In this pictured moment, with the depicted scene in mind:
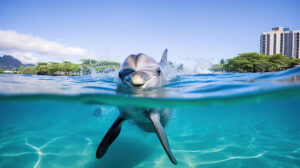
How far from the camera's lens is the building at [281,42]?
81.6 m

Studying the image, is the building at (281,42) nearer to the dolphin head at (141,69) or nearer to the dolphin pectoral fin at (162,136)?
the dolphin head at (141,69)

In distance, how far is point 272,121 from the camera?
69.3 ft

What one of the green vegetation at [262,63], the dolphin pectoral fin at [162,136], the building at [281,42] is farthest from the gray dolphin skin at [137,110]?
the building at [281,42]

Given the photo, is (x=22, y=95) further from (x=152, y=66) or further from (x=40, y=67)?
(x=40, y=67)

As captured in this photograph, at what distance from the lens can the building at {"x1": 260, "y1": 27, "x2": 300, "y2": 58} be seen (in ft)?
268

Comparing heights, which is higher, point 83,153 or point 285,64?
point 285,64

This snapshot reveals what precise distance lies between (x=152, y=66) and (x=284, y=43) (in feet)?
360

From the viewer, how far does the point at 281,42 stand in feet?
285

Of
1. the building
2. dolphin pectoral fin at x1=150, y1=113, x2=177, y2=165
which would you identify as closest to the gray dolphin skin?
dolphin pectoral fin at x1=150, y1=113, x2=177, y2=165

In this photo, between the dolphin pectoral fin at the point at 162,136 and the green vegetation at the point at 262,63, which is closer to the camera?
the dolphin pectoral fin at the point at 162,136

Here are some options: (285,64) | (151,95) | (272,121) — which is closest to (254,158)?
(151,95)

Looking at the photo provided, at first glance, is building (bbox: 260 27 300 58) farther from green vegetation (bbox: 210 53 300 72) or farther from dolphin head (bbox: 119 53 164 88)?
dolphin head (bbox: 119 53 164 88)

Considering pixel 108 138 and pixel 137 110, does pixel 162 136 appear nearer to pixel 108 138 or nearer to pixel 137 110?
pixel 137 110

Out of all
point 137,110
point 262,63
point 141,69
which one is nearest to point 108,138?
point 137,110
